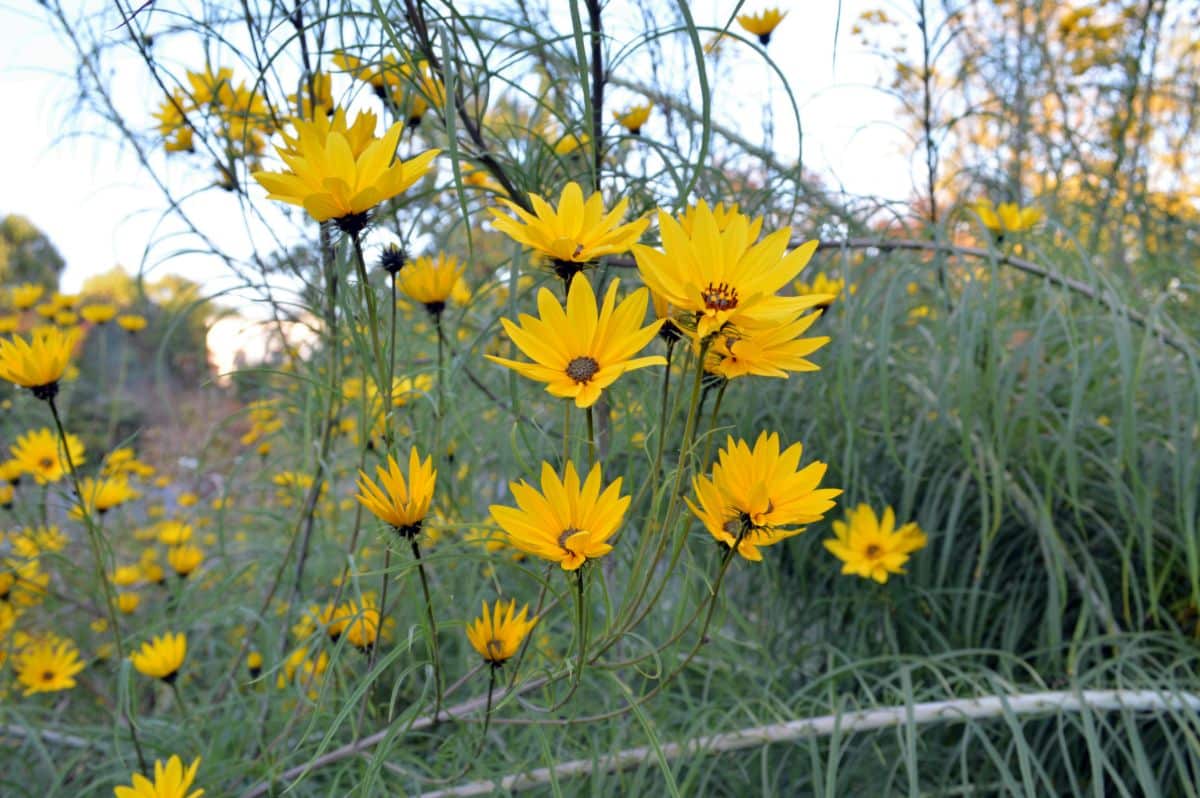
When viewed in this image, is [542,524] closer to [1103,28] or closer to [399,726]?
[399,726]

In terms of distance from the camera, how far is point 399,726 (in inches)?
21.6

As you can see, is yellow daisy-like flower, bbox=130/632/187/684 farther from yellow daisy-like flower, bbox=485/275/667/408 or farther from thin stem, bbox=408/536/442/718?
yellow daisy-like flower, bbox=485/275/667/408

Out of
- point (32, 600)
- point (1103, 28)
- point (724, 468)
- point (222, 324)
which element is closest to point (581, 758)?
point (724, 468)

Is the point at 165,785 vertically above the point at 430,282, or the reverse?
the point at 430,282

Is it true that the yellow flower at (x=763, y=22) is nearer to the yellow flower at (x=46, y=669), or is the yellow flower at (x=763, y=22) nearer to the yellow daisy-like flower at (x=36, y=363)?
the yellow daisy-like flower at (x=36, y=363)

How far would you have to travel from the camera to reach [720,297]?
0.39 metres

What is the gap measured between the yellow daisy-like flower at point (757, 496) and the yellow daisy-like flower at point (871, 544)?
1.68ft

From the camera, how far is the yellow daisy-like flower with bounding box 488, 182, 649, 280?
0.42m

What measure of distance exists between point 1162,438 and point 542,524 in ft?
2.89

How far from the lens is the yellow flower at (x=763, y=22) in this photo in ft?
3.11

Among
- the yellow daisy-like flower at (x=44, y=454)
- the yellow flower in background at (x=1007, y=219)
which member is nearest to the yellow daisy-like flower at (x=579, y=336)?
the yellow flower in background at (x=1007, y=219)

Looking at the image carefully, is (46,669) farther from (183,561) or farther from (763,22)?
(763,22)

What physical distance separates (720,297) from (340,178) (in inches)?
7.7

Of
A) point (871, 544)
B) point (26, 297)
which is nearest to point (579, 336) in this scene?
point (871, 544)
